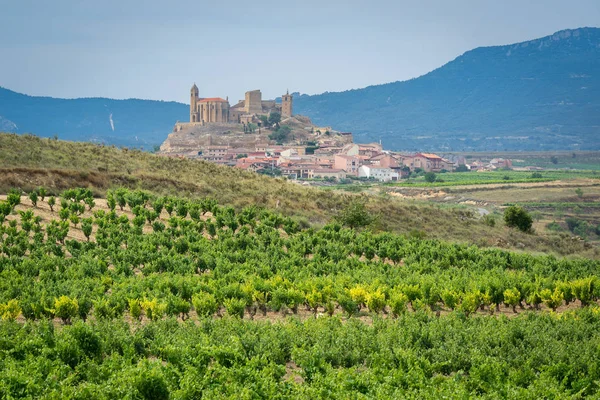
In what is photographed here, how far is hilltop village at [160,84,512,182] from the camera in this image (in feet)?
341

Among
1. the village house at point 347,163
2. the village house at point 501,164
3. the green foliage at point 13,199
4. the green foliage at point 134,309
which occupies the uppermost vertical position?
the green foliage at point 13,199

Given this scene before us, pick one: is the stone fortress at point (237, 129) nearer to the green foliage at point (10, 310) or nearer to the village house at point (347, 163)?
the village house at point (347, 163)

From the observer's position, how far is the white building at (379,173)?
104m

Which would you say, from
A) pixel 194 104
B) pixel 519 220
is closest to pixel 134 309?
pixel 519 220

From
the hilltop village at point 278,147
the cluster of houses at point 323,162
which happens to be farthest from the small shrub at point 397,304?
the cluster of houses at point 323,162

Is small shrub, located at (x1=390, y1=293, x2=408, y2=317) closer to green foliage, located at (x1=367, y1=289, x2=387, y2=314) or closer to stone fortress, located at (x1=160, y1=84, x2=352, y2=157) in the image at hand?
green foliage, located at (x1=367, y1=289, x2=387, y2=314)

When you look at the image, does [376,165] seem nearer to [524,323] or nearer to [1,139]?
[1,139]

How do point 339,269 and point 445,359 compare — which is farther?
point 339,269

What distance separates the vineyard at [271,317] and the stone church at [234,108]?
12680 cm

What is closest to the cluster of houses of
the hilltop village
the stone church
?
the hilltop village

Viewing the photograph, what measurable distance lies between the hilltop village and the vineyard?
209 ft

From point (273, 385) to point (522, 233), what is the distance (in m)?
31.9

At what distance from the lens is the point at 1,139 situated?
37.0 m

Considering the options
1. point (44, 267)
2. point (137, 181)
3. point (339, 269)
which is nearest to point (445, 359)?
point (339, 269)
